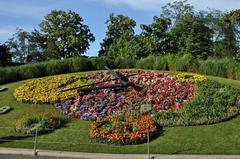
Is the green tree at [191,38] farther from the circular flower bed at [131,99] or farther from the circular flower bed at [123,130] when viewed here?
the circular flower bed at [123,130]

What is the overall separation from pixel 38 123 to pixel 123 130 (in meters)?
4.33

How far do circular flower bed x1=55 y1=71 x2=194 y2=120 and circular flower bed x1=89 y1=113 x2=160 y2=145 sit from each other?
229 centimetres

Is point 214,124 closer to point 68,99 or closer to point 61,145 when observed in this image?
point 61,145

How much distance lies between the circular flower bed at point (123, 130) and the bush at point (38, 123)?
1.99m

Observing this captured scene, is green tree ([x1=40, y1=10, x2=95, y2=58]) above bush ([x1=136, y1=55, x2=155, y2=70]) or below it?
above

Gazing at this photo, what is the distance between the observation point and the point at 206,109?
22078mm

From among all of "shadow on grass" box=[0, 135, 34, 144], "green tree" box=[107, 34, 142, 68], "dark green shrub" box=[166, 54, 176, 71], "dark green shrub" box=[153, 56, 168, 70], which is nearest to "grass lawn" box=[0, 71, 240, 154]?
"shadow on grass" box=[0, 135, 34, 144]

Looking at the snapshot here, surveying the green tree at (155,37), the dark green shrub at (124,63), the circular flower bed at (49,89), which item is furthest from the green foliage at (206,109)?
the green tree at (155,37)

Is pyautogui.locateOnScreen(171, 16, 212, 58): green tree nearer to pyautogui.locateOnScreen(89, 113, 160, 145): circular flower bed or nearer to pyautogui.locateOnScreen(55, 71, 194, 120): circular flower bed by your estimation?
pyautogui.locateOnScreen(55, 71, 194, 120): circular flower bed

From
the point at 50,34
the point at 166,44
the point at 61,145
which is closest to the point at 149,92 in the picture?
the point at 61,145

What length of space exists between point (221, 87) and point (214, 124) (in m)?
4.83

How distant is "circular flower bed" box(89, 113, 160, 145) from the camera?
1897 cm

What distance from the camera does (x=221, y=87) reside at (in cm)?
2530

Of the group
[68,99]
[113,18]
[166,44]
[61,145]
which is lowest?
[61,145]
